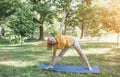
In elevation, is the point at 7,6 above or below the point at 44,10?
above

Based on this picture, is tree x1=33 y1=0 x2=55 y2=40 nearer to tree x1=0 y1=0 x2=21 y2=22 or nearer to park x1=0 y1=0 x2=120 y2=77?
park x1=0 y1=0 x2=120 y2=77

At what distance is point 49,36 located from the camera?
8164 millimetres

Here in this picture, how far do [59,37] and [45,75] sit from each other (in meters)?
1.20

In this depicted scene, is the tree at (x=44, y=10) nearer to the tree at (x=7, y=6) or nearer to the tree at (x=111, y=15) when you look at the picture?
the tree at (x=7, y=6)

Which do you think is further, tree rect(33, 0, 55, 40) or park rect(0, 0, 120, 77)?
tree rect(33, 0, 55, 40)

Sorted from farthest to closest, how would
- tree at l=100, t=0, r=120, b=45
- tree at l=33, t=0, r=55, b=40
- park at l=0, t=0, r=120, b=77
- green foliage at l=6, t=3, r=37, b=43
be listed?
tree at l=33, t=0, r=55, b=40, green foliage at l=6, t=3, r=37, b=43, tree at l=100, t=0, r=120, b=45, park at l=0, t=0, r=120, b=77

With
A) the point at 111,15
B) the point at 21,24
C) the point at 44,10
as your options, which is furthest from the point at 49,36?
the point at 44,10

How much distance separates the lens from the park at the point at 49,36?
7.87m

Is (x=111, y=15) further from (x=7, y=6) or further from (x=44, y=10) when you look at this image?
(x=7, y=6)

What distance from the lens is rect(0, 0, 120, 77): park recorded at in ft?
25.8

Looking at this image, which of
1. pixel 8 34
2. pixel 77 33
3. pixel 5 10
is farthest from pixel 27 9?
pixel 77 33

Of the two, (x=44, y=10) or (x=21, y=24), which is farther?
(x=44, y=10)

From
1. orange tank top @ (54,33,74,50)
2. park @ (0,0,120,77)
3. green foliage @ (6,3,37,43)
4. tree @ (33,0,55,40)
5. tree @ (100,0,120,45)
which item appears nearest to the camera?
orange tank top @ (54,33,74,50)

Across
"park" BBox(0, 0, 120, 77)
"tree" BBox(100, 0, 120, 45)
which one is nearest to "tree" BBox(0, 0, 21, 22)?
"park" BBox(0, 0, 120, 77)
